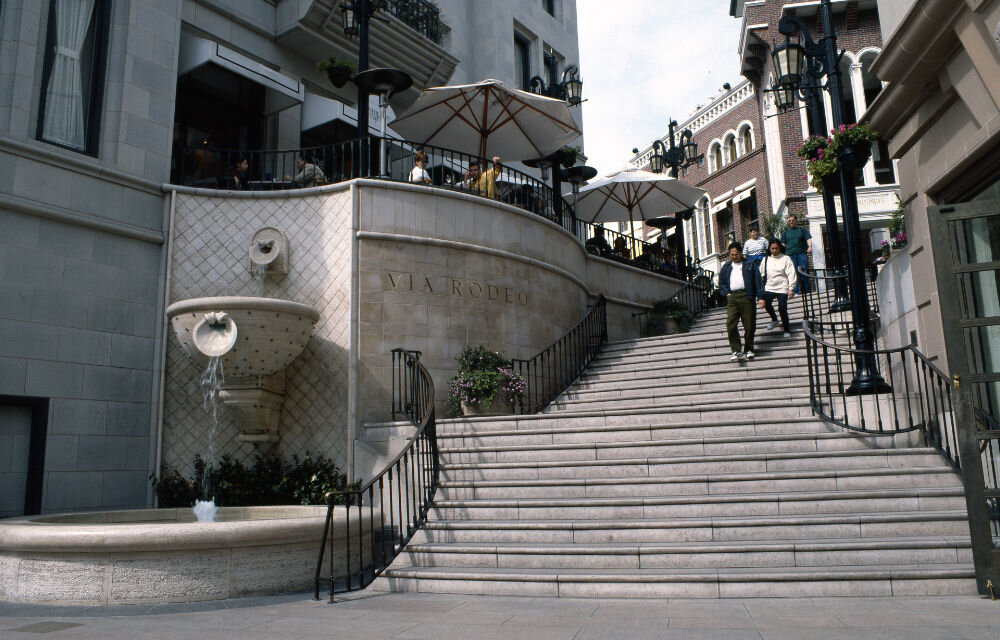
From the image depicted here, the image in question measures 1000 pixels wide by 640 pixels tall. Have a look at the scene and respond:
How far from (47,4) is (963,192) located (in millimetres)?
13555

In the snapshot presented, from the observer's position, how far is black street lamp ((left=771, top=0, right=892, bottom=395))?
375 inches

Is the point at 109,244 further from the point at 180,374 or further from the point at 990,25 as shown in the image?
the point at 990,25

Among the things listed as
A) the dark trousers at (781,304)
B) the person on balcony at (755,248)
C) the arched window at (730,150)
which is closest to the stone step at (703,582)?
the dark trousers at (781,304)

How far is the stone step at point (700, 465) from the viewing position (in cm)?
834

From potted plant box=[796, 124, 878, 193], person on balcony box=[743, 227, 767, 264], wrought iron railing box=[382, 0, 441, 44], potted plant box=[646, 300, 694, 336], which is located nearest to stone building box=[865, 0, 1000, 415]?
potted plant box=[796, 124, 878, 193]

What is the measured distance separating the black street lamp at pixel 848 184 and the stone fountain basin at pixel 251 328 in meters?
7.92

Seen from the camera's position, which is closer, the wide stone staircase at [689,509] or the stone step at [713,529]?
the wide stone staircase at [689,509]

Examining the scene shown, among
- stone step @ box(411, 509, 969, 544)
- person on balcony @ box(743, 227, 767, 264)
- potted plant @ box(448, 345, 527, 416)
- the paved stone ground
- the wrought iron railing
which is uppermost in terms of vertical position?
the wrought iron railing

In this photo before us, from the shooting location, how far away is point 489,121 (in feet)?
55.8

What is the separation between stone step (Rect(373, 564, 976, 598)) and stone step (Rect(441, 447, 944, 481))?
200cm

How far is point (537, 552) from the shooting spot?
7.60m

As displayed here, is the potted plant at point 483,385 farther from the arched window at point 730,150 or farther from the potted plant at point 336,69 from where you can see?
the arched window at point 730,150

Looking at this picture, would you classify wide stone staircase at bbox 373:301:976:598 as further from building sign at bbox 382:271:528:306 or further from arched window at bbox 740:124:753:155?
arched window at bbox 740:124:753:155

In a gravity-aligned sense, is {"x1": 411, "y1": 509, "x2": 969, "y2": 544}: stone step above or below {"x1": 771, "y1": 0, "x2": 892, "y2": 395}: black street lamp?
below
